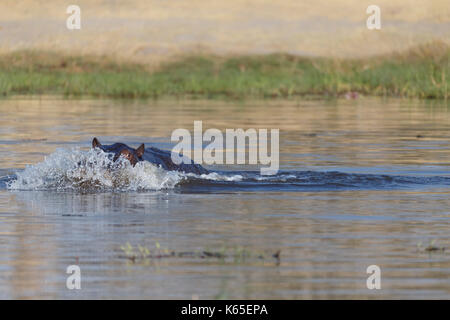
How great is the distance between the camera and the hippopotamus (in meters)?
14.1

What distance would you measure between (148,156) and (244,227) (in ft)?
14.8

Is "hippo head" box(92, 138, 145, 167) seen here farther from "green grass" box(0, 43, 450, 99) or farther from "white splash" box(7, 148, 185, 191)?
"green grass" box(0, 43, 450, 99)

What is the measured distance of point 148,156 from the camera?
15102 millimetres

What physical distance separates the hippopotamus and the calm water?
32cm

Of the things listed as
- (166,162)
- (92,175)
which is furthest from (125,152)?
(166,162)

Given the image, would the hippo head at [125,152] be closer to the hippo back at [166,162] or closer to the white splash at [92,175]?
the white splash at [92,175]

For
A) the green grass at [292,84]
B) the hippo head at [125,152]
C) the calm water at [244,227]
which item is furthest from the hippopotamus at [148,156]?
the green grass at [292,84]

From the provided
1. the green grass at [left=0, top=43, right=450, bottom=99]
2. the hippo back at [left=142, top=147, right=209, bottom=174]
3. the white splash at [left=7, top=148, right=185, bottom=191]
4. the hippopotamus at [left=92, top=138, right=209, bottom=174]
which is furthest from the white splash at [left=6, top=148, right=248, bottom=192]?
the green grass at [left=0, top=43, right=450, bottom=99]

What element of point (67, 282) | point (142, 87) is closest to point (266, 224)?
point (67, 282)

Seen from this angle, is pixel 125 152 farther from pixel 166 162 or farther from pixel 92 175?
pixel 166 162

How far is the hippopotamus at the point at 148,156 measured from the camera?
46.3 ft

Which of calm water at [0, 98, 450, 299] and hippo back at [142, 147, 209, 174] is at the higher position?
hippo back at [142, 147, 209, 174]

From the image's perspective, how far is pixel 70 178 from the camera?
567 inches
